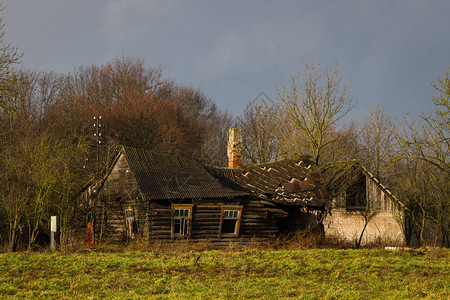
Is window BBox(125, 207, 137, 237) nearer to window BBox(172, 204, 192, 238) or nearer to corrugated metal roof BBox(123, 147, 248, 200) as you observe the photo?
corrugated metal roof BBox(123, 147, 248, 200)

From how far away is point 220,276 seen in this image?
500 inches

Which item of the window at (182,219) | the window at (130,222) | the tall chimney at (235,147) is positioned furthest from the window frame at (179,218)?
the tall chimney at (235,147)

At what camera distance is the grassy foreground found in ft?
34.3

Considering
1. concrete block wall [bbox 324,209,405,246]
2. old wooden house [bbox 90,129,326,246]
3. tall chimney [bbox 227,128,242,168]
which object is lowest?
concrete block wall [bbox 324,209,405,246]

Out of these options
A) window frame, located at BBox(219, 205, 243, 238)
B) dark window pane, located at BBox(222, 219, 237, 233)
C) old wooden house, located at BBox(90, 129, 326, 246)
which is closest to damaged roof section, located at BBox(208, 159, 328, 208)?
old wooden house, located at BBox(90, 129, 326, 246)

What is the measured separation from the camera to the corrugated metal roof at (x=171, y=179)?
73.4 feet

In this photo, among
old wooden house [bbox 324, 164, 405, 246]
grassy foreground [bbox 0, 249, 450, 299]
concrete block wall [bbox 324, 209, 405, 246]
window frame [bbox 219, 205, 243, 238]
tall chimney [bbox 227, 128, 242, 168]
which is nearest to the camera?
grassy foreground [bbox 0, 249, 450, 299]

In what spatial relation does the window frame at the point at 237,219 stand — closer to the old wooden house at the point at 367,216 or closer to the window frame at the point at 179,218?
the window frame at the point at 179,218

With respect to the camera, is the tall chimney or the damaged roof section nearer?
the damaged roof section

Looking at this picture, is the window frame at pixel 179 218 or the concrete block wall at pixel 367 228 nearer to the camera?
the window frame at pixel 179 218

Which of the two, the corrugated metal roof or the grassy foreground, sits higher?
the corrugated metal roof

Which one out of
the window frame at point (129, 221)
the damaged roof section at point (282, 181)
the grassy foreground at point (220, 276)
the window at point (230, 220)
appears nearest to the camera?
the grassy foreground at point (220, 276)

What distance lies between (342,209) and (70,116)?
966 inches

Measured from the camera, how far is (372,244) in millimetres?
26812
